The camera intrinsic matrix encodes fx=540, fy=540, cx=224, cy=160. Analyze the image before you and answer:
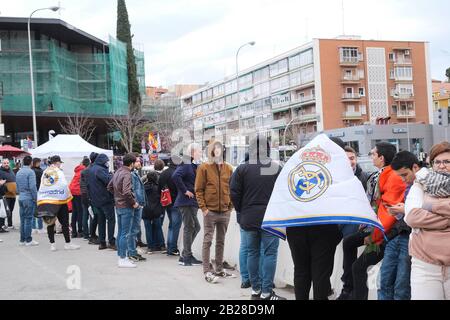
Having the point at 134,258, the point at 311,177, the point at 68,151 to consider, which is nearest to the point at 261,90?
the point at 68,151

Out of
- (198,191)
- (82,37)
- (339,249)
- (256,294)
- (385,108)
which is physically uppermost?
(82,37)

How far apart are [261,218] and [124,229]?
129 inches

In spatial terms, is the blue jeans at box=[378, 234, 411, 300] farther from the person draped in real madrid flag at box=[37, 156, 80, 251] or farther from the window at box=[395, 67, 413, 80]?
the window at box=[395, 67, 413, 80]

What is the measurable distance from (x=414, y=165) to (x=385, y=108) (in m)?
76.7

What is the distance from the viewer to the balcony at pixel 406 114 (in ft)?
257

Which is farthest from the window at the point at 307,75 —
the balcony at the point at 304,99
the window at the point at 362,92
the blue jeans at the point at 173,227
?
the blue jeans at the point at 173,227

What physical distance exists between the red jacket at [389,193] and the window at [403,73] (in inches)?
3075

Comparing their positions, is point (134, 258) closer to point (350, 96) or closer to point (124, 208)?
point (124, 208)

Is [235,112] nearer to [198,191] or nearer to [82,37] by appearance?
[82,37]

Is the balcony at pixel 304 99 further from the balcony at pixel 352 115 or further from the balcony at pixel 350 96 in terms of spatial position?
the balcony at pixel 352 115

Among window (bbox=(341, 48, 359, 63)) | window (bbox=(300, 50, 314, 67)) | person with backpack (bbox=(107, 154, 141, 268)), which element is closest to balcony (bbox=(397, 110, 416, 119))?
window (bbox=(341, 48, 359, 63))

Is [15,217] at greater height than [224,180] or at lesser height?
lesser

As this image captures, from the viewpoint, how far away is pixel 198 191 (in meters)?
7.55

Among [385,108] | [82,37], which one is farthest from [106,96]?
[385,108]
